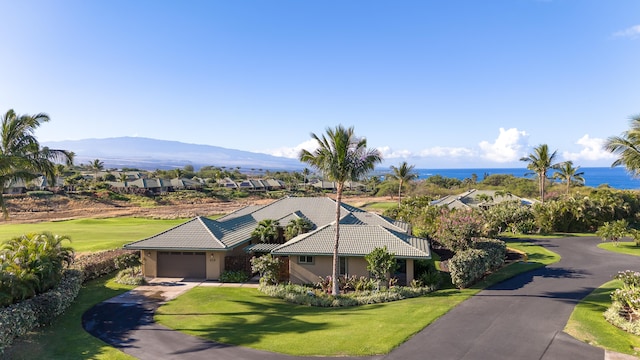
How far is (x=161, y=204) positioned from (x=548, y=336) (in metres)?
88.7

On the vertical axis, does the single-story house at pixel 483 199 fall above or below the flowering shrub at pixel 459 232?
above

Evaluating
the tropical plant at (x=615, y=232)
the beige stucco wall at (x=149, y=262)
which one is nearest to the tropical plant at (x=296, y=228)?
the beige stucco wall at (x=149, y=262)

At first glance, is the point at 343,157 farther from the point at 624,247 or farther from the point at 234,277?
the point at 624,247

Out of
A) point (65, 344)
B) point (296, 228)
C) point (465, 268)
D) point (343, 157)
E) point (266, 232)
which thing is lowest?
point (65, 344)

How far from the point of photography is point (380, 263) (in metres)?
22.9

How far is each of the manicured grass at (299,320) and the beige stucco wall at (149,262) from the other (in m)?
5.62

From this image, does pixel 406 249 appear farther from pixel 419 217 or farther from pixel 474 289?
pixel 419 217

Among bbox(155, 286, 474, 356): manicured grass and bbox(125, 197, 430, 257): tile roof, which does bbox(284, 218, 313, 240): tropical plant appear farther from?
bbox(155, 286, 474, 356): manicured grass

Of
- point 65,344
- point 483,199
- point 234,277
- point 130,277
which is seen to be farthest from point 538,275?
point 483,199

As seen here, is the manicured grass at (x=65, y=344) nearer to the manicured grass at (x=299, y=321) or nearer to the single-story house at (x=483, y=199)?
the manicured grass at (x=299, y=321)

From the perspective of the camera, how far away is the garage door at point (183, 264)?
91.0ft

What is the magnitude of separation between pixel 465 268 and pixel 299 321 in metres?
10.7

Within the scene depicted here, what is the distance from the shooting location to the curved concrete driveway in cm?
1435

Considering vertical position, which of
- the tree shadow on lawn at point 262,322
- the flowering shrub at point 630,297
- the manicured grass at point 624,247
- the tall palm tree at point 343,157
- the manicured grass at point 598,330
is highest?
the tall palm tree at point 343,157
